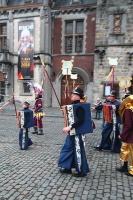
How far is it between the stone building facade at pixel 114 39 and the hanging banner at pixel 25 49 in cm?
574

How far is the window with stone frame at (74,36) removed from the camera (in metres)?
18.5

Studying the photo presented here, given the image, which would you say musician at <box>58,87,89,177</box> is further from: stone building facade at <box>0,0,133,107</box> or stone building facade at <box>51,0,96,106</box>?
stone building facade at <box>51,0,96,106</box>

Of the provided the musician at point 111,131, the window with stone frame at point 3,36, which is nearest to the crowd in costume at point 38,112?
the musician at point 111,131

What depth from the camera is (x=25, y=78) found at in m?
18.1

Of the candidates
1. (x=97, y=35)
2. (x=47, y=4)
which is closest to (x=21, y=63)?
(x=47, y=4)

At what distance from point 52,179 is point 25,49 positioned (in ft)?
Result: 51.1

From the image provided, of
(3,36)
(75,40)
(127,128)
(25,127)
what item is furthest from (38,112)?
(3,36)

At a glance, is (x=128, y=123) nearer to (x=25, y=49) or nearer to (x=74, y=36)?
(x=25, y=49)

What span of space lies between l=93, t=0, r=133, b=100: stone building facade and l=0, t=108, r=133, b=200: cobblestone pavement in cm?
1115

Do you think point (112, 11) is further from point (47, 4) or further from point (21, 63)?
point (21, 63)

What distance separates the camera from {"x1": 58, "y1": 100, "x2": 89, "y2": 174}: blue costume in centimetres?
402

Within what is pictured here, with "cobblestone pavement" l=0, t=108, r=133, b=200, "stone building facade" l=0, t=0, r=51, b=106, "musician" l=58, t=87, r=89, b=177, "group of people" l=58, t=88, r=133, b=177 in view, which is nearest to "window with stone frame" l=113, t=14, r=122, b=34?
"stone building facade" l=0, t=0, r=51, b=106

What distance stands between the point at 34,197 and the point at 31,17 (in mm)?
16955

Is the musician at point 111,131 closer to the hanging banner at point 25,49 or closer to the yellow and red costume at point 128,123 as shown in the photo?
the yellow and red costume at point 128,123
